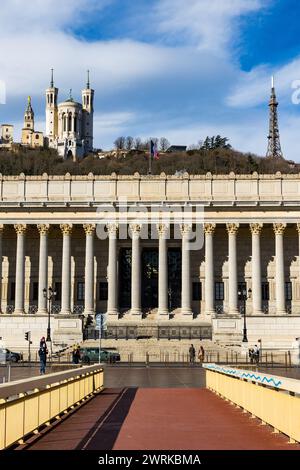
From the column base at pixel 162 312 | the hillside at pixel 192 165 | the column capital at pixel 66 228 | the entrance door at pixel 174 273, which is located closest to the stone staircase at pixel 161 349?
the column base at pixel 162 312

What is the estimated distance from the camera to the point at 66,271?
78.4m

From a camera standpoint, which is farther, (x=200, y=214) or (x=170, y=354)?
(x=200, y=214)

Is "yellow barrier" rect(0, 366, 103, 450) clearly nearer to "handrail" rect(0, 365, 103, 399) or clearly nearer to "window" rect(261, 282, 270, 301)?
"handrail" rect(0, 365, 103, 399)

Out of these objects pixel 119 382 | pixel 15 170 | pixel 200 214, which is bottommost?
pixel 119 382

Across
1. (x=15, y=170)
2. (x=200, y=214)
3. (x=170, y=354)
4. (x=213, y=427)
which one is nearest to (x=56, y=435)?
(x=213, y=427)

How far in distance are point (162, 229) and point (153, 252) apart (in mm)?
5783

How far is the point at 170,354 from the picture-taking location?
67.6 m

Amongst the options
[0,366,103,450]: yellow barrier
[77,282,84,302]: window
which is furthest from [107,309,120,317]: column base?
[0,366,103,450]: yellow barrier

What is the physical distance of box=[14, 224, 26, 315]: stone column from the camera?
3073 inches

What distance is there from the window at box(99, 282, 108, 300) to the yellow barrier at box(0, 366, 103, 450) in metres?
58.1

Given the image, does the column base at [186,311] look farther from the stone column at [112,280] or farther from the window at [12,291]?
the window at [12,291]
